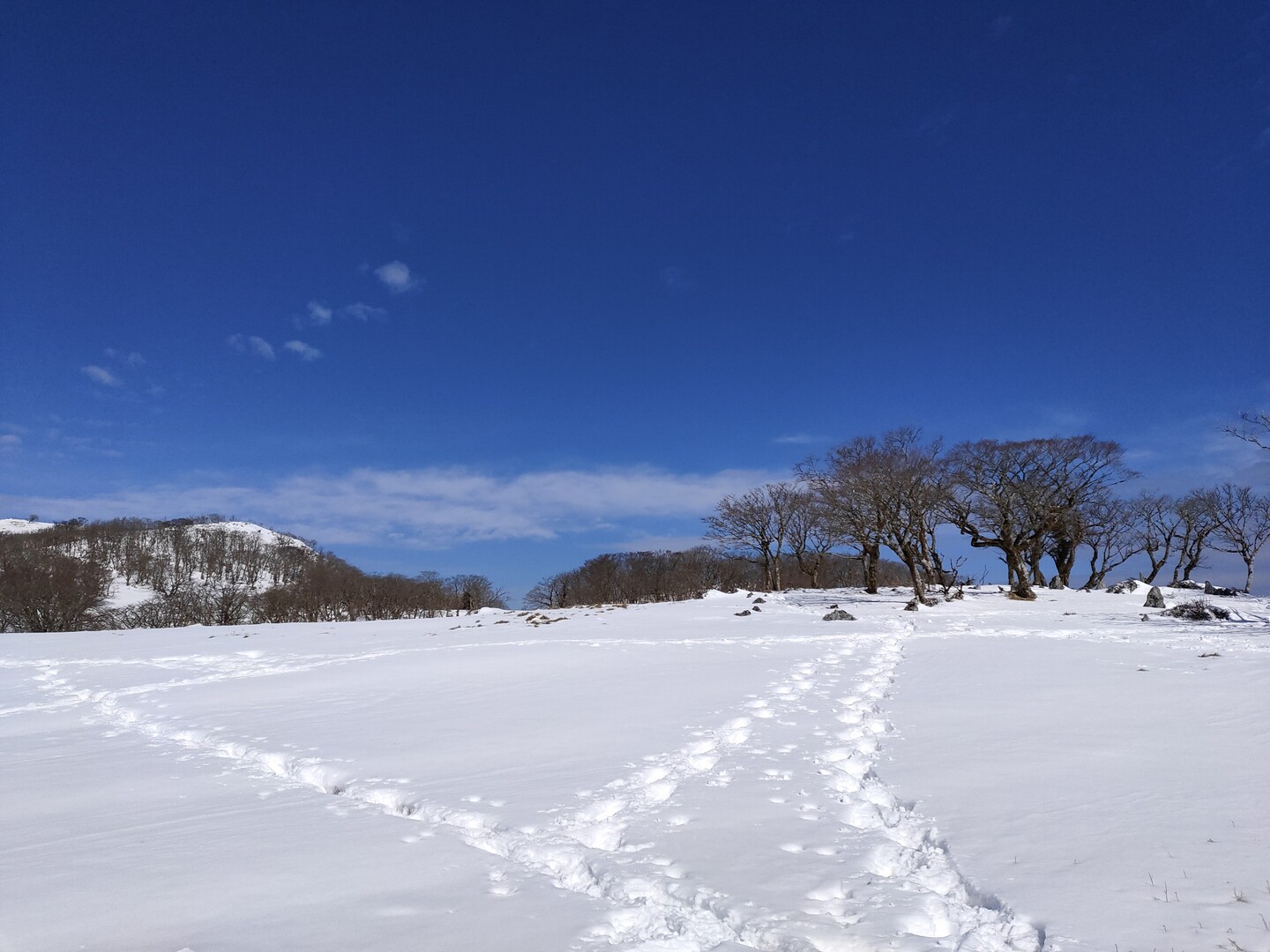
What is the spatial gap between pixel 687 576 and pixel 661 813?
45070 millimetres

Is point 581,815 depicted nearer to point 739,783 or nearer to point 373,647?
point 739,783

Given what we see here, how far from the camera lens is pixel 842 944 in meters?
2.53

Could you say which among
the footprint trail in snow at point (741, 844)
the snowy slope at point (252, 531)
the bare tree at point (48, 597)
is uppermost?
the snowy slope at point (252, 531)

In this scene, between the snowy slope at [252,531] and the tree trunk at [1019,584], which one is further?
the snowy slope at [252,531]

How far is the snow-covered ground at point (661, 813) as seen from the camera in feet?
8.70

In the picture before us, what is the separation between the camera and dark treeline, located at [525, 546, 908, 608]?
4328 cm

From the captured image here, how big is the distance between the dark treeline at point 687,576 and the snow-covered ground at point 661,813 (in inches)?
1238

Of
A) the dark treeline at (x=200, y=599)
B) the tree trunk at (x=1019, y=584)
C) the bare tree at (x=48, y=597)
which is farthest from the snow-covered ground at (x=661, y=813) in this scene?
the bare tree at (x=48, y=597)

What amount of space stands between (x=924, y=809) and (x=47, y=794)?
19.8ft

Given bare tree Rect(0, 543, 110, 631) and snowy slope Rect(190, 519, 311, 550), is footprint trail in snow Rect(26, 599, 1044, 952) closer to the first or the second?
bare tree Rect(0, 543, 110, 631)

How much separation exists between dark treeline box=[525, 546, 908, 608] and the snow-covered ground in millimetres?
31453

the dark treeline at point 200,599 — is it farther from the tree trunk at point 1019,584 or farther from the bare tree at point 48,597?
the tree trunk at point 1019,584

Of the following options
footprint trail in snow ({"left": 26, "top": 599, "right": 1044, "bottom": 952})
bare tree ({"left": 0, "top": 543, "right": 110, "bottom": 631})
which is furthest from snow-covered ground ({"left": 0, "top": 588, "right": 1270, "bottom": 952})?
bare tree ({"left": 0, "top": 543, "right": 110, "bottom": 631})

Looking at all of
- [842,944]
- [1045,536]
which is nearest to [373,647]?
[842,944]
